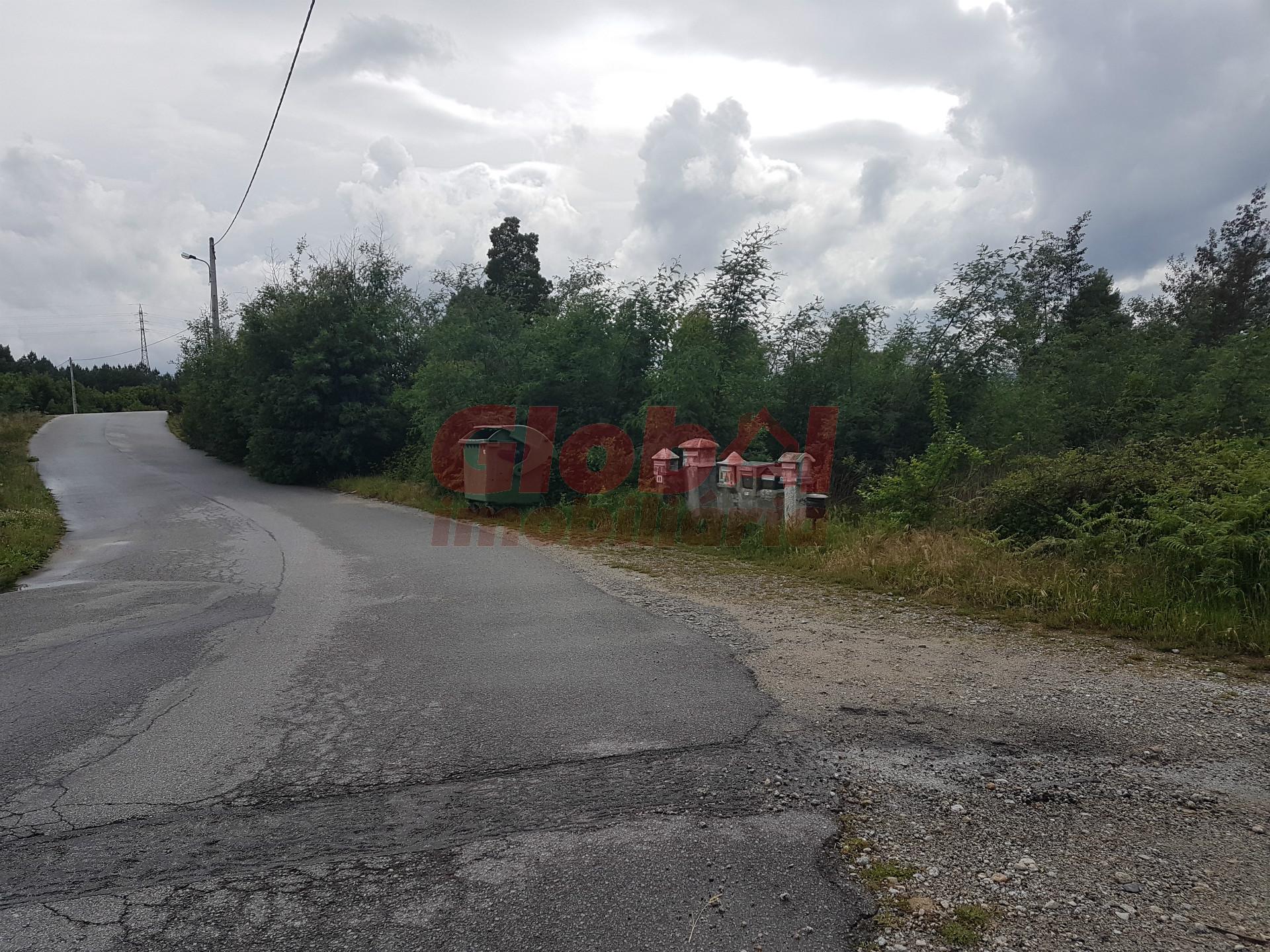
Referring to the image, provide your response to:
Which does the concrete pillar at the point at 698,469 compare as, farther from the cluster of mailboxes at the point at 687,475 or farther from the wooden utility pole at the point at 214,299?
the wooden utility pole at the point at 214,299

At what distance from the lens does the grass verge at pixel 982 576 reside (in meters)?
5.63

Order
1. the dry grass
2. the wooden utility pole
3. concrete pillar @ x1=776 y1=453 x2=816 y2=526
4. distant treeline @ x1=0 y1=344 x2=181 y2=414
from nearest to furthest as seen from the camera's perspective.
Result: the dry grass < concrete pillar @ x1=776 y1=453 x2=816 y2=526 < the wooden utility pole < distant treeline @ x1=0 y1=344 x2=181 y2=414

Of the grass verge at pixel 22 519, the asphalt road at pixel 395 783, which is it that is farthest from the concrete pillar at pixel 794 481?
the grass verge at pixel 22 519

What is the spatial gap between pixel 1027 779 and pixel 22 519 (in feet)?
48.7

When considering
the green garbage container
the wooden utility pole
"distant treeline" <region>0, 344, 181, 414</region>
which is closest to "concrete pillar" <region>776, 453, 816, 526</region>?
the green garbage container

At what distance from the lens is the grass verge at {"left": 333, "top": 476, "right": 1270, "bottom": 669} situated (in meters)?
5.63

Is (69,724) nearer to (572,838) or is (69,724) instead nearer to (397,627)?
(397,627)

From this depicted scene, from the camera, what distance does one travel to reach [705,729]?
4.20 meters

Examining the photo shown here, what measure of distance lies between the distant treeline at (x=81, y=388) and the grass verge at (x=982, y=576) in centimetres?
3859

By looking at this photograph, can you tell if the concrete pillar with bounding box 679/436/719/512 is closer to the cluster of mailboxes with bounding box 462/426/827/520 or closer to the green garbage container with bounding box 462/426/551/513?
the cluster of mailboxes with bounding box 462/426/827/520

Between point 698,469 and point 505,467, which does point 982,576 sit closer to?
point 698,469

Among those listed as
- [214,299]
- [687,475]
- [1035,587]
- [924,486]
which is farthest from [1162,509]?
[214,299]

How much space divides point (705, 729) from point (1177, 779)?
7.01 feet

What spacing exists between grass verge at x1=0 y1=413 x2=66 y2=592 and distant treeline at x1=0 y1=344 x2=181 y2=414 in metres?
19.3
